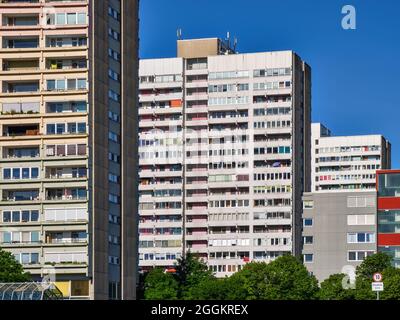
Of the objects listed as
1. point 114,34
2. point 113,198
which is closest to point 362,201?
point 113,198

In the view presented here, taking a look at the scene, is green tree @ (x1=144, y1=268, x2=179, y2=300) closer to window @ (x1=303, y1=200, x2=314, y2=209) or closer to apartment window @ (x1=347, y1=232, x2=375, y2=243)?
apartment window @ (x1=347, y1=232, x2=375, y2=243)

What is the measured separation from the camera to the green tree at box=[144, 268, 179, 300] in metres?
142

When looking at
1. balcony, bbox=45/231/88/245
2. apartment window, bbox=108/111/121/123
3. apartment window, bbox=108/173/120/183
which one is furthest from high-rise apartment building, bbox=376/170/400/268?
balcony, bbox=45/231/88/245

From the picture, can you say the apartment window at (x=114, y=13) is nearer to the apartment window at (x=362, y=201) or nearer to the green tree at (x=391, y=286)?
the green tree at (x=391, y=286)

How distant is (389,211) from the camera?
18625 cm

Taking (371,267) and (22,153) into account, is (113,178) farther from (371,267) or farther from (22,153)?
(371,267)

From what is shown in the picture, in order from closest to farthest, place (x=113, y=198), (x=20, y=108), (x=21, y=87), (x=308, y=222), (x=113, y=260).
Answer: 1. (x=20, y=108)
2. (x=113, y=260)
3. (x=21, y=87)
4. (x=113, y=198)
5. (x=308, y=222)

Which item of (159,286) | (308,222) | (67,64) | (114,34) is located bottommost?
(159,286)

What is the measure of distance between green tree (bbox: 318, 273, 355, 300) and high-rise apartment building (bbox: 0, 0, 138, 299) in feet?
86.8

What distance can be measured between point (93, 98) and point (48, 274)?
74.9 ft

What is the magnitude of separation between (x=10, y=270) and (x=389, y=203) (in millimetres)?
96053
